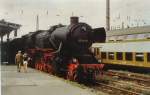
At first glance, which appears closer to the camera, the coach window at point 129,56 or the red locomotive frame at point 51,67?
the red locomotive frame at point 51,67

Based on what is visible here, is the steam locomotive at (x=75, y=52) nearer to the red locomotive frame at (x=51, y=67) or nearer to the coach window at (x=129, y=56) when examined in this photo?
the red locomotive frame at (x=51, y=67)

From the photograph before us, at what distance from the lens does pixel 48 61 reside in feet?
83.5

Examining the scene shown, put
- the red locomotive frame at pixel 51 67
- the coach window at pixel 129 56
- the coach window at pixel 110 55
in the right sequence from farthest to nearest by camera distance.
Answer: the coach window at pixel 110 55 < the coach window at pixel 129 56 < the red locomotive frame at pixel 51 67

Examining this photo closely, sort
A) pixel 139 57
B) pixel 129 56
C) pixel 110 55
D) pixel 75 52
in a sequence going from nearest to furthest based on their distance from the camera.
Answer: pixel 75 52
pixel 139 57
pixel 129 56
pixel 110 55

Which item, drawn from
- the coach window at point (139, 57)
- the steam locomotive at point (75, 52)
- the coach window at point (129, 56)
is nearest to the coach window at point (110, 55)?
the coach window at point (129, 56)

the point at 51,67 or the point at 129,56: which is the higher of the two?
the point at 129,56

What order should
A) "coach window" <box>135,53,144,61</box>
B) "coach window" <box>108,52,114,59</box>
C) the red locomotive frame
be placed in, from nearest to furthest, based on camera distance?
1. the red locomotive frame
2. "coach window" <box>135,53,144,61</box>
3. "coach window" <box>108,52,114,59</box>

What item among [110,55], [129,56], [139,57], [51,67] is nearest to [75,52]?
[51,67]

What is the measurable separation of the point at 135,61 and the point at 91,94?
1344 cm

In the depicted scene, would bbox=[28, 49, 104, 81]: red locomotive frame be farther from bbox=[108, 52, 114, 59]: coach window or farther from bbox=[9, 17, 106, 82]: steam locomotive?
bbox=[108, 52, 114, 59]: coach window

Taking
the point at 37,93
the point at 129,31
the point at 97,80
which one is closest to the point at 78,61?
the point at 97,80

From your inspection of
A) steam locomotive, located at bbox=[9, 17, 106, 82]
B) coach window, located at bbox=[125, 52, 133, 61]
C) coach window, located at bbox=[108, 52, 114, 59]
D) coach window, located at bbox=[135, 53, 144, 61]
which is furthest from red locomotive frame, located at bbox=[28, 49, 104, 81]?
coach window, located at bbox=[125, 52, 133, 61]

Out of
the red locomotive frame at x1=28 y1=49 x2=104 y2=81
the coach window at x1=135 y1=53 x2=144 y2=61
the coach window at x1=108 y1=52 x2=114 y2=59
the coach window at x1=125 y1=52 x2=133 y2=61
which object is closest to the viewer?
the red locomotive frame at x1=28 y1=49 x2=104 y2=81

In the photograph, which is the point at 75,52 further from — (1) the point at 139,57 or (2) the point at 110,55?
(2) the point at 110,55
